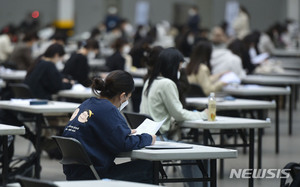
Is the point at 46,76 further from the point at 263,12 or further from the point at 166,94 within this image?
the point at 263,12

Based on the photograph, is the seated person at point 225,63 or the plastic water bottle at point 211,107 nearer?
the plastic water bottle at point 211,107

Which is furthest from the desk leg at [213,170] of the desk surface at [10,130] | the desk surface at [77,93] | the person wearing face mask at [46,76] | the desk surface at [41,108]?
the person wearing face mask at [46,76]

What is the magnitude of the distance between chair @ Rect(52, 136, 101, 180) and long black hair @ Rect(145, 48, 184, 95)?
5.75 ft

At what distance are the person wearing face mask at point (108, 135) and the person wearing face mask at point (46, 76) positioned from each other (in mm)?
3676

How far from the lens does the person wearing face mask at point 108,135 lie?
4133 millimetres

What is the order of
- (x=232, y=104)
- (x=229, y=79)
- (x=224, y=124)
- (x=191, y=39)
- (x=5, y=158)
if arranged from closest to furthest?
1. (x=5, y=158)
2. (x=224, y=124)
3. (x=232, y=104)
4. (x=229, y=79)
5. (x=191, y=39)

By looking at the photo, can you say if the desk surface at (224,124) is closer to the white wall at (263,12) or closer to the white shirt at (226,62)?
the white shirt at (226,62)

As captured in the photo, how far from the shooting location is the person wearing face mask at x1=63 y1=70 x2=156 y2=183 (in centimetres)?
413

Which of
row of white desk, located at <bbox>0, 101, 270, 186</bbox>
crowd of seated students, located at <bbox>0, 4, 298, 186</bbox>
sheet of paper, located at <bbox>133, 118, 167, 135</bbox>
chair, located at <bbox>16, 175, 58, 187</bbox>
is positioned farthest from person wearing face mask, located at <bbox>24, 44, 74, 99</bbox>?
chair, located at <bbox>16, 175, 58, 187</bbox>

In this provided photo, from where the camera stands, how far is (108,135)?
13.5 feet

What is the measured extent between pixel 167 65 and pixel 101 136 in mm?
1848

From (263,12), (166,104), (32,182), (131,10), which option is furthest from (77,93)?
(263,12)

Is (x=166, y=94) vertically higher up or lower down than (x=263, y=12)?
higher up

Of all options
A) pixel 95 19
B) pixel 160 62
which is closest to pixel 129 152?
pixel 160 62
